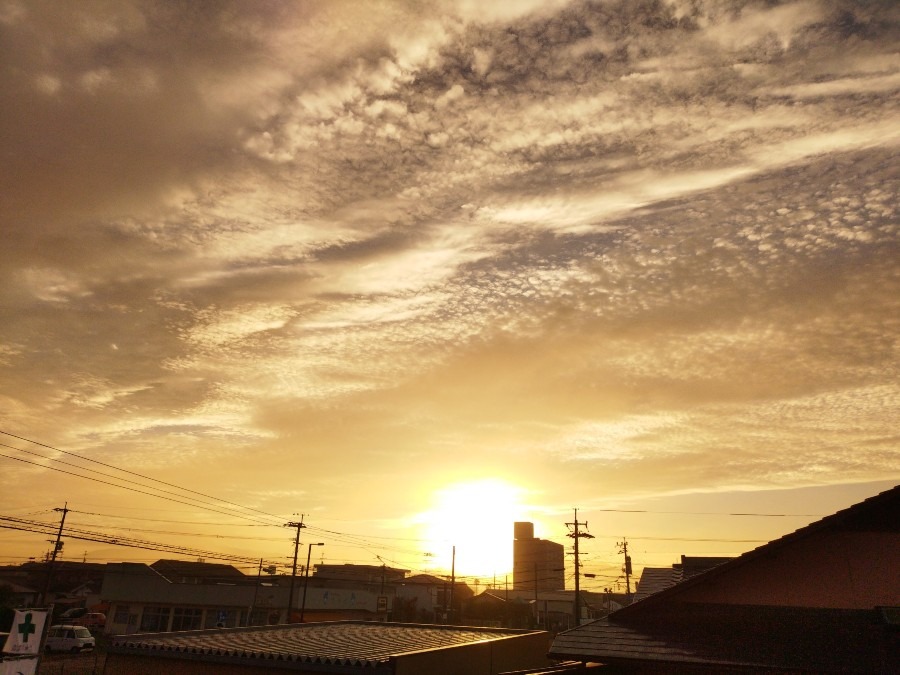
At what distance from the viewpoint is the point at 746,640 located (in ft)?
36.5

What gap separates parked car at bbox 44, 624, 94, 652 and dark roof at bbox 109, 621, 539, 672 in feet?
95.8

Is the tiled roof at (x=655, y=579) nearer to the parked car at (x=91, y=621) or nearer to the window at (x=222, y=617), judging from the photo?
the window at (x=222, y=617)

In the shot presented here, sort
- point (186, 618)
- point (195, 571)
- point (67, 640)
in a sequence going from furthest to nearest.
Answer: point (195, 571) < point (186, 618) < point (67, 640)

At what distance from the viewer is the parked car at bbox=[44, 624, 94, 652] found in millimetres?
43375

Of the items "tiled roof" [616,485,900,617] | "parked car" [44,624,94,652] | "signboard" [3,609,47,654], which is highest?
"tiled roof" [616,485,900,617]

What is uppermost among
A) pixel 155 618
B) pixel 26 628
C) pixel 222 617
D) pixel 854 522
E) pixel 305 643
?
pixel 854 522

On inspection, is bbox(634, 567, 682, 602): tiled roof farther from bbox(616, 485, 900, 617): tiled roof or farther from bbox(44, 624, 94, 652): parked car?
bbox(44, 624, 94, 652): parked car

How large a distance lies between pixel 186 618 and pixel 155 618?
282 centimetres

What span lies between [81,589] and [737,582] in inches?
4252

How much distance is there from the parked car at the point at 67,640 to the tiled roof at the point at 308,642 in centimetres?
2920

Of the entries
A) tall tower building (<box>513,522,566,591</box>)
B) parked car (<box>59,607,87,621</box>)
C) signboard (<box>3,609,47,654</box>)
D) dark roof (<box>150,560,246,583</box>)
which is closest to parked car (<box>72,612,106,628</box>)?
parked car (<box>59,607,87,621</box>)

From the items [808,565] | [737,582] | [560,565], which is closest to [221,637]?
[737,582]

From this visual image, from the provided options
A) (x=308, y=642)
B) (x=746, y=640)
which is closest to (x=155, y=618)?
(x=308, y=642)

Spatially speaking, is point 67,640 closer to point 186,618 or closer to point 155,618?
point 155,618
